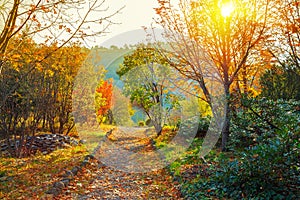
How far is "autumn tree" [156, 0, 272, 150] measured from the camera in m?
6.82

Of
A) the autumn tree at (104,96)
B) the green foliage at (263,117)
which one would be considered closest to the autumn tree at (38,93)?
the autumn tree at (104,96)

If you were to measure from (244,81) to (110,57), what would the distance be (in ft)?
33.4

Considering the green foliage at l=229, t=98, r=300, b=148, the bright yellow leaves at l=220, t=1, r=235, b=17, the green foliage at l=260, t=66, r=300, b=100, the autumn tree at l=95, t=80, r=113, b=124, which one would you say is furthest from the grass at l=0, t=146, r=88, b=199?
the autumn tree at l=95, t=80, r=113, b=124

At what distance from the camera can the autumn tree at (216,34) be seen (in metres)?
6.82

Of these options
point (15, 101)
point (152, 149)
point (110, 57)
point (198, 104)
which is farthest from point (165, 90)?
point (15, 101)

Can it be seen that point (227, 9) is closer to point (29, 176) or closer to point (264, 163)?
point (264, 163)

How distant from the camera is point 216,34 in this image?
7023 millimetres

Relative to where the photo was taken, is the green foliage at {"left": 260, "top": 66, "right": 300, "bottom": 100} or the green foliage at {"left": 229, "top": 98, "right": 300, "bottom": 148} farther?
the green foliage at {"left": 260, "top": 66, "right": 300, "bottom": 100}

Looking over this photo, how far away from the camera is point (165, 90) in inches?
555

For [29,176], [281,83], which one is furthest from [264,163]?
[281,83]

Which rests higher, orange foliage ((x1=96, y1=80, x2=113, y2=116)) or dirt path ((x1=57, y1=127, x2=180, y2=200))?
orange foliage ((x1=96, y1=80, x2=113, y2=116))

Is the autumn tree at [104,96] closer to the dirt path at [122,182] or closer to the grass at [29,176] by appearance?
the dirt path at [122,182]

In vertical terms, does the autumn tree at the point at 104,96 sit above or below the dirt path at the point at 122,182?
above

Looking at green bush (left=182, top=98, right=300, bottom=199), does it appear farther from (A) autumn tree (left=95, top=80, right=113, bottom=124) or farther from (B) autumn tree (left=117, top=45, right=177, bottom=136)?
(A) autumn tree (left=95, top=80, right=113, bottom=124)
